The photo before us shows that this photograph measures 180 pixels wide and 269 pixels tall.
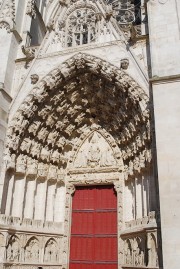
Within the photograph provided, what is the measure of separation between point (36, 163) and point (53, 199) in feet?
2.89

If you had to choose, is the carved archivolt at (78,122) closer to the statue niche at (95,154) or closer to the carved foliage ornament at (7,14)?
the statue niche at (95,154)

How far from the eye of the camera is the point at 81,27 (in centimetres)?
760

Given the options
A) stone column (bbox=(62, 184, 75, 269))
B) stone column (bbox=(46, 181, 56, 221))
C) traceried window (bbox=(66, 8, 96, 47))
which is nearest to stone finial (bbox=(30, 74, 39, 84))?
traceried window (bbox=(66, 8, 96, 47))

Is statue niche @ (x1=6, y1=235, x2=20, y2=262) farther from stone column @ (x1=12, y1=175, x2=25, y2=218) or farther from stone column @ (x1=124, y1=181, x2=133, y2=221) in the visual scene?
stone column @ (x1=124, y1=181, x2=133, y2=221)

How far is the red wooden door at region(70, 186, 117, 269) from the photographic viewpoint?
6.25m

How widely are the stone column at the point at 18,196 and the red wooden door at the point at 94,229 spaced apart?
1.22 metres

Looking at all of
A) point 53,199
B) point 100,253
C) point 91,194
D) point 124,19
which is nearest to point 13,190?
point 53,199

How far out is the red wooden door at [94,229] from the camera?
6250mm

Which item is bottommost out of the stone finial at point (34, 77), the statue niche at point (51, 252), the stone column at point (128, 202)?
the statue niche at point (51, 252)

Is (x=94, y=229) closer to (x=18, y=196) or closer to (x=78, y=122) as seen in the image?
(x=18, y=196)

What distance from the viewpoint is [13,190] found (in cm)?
625

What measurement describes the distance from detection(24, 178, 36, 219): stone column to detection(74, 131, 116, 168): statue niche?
113 cm

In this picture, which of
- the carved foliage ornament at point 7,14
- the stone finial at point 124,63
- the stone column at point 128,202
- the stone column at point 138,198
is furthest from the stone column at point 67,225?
the carved foliage ornament at point 7,14

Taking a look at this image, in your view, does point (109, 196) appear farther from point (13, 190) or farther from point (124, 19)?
point (124, 19)
